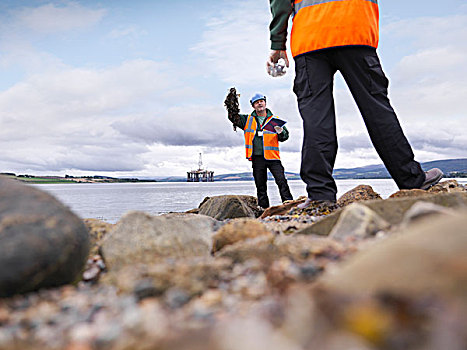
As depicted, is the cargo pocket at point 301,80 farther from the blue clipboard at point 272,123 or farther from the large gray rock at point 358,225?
the blue clipboard at point 272,123

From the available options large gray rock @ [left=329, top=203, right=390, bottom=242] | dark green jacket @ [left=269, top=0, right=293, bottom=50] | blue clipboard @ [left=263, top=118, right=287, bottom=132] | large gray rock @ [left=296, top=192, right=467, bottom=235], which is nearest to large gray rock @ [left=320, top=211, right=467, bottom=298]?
large gray rock @ [left=329, top=203, right=390, bottom=242]

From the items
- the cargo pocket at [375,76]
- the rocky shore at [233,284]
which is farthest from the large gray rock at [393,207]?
the cargo pocket at [375,76]

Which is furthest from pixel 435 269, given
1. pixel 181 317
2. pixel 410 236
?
pixel 181 317

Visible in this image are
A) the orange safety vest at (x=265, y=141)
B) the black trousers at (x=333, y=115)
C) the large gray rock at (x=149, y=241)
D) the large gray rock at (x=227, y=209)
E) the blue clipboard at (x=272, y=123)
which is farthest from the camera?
the blue clipboard at (x=272, y=123)

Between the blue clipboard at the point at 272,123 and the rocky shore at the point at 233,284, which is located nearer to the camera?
the rocky shore at the point at 233,284

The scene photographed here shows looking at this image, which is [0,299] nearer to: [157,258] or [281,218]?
[157,258]

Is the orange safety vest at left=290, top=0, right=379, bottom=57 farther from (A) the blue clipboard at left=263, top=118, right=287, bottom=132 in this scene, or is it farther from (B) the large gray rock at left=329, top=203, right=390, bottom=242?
(A) the blue clipboard at left=263, top=118, right=287, bottom=132

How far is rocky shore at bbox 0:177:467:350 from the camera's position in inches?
40.8

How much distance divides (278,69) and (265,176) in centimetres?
543

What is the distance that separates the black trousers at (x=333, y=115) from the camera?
14.6 feet

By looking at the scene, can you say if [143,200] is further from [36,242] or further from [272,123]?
[36,242]

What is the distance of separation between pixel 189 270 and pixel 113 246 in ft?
3.51

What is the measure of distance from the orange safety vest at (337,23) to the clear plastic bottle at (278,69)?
1.84 ft

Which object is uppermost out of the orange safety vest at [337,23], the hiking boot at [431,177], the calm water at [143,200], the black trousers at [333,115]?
the orange safety vest at [337,23]
